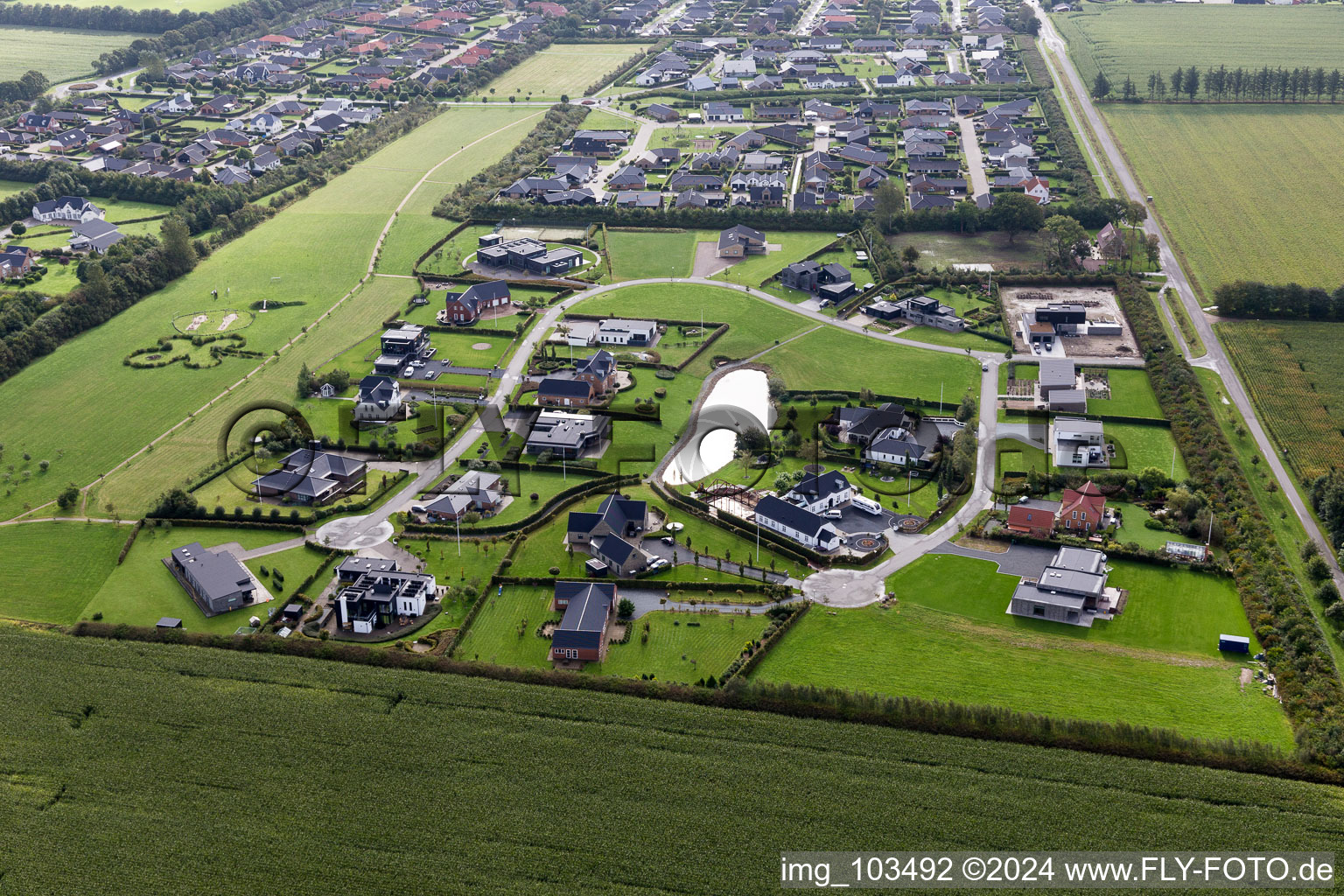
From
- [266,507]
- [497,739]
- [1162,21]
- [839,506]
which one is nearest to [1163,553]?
[839,506]

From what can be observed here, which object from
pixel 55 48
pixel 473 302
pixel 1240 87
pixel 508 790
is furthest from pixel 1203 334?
pixel 55 48

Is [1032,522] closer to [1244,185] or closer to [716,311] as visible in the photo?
[716,311]

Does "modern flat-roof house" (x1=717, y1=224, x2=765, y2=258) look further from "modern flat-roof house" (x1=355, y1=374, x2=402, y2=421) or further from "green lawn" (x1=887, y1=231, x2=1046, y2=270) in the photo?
"modern flat-roof house" (x1=355, y1=374, x2=402, y2=421)

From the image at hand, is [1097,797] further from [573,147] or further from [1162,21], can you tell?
[1162,21]

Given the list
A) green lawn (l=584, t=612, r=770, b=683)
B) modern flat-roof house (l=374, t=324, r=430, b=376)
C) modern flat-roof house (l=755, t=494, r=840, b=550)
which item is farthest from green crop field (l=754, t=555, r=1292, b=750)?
modern flat-roof house (l=374, t=324, r=430, b=376)

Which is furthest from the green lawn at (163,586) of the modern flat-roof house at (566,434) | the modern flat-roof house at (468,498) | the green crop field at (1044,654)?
the green crop field at (1044,654)
